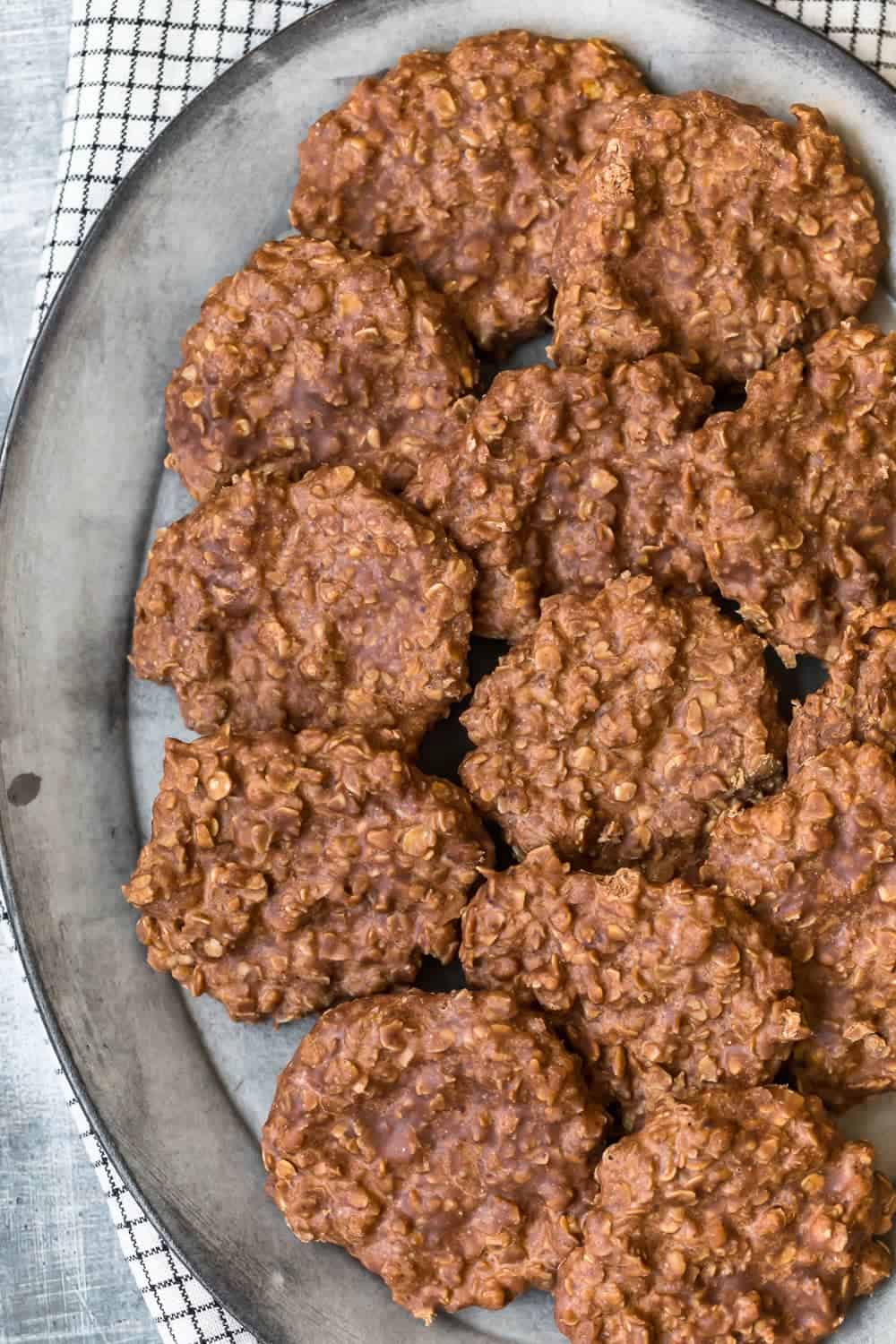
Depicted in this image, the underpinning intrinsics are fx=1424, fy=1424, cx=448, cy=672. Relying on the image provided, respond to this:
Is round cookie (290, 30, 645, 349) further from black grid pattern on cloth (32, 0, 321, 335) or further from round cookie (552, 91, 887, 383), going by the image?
black grid pattern on cloth (32, 0, 321, 335)

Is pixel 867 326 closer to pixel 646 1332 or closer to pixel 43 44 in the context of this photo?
pixel 646 1332

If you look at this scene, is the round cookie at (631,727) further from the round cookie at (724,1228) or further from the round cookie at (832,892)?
the round cookie at (724,1228)

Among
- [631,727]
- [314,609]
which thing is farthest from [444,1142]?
[314,609]

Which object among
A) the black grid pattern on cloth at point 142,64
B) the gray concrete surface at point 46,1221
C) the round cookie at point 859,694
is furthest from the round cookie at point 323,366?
the gray concrete surface at point 46,1221

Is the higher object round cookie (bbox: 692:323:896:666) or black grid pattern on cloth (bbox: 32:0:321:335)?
black grid pattern on cloth (bbox: 32:0:321:335)

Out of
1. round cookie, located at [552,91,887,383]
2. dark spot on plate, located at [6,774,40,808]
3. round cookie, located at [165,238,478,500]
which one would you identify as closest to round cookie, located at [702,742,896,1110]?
round cookie, located at [552,91,887,383]

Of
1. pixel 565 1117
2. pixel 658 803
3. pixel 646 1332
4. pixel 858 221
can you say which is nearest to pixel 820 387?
pixel 858 221
